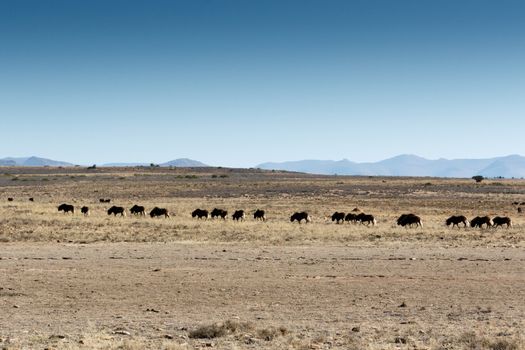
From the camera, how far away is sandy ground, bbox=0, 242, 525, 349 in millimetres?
12055

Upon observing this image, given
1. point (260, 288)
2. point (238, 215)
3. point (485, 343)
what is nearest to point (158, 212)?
point (238, 215)

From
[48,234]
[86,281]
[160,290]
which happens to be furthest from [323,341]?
[48,234]

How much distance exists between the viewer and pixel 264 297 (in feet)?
55.3

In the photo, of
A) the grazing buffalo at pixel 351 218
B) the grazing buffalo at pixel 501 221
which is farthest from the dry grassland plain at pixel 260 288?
the grazing buffalo at pixel 351 218

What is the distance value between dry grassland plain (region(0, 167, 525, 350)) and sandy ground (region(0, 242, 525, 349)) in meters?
0.04

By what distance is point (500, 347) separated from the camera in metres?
11.1

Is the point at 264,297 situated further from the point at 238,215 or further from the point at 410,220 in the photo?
the point at 238,215

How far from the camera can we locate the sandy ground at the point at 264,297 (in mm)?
12055

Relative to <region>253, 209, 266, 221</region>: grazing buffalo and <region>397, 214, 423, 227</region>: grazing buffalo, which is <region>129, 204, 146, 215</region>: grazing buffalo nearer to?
<region>253, 209, 266, 221</region>: grazing buffalo

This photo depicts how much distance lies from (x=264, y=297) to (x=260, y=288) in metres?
1.24

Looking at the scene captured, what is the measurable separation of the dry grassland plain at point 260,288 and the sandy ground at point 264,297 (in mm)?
40

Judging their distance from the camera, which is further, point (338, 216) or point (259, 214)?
point (259, 214)

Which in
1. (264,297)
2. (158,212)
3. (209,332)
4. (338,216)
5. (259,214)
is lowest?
(264,297)

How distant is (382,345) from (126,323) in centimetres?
545
